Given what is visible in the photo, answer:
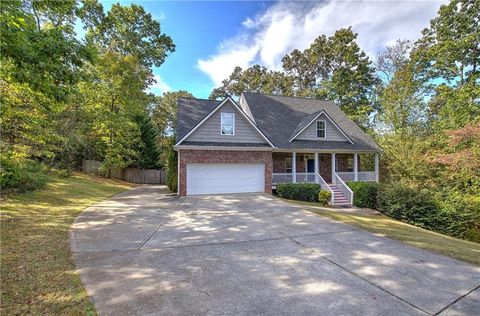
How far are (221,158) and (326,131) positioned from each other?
28.3 feet

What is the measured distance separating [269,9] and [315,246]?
Answer: 12.6 metres

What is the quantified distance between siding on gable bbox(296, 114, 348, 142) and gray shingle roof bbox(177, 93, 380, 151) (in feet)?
1.08

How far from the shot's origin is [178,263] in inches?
205

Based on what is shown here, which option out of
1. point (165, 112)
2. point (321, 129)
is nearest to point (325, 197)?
point (321, 129)

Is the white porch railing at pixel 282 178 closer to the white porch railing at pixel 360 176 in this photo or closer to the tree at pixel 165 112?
the white porch railing at pixel 360 176

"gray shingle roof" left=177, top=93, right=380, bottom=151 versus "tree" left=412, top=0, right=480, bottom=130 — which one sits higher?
"tree" left=412, top=0, right=480, bottom=130

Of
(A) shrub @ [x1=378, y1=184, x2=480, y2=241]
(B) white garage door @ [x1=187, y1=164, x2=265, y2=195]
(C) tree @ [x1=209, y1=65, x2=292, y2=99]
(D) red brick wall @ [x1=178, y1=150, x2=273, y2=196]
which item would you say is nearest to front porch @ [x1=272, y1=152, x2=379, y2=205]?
(D) red brick wall @ [x1=178, y1=150, x2=273, y2=196]

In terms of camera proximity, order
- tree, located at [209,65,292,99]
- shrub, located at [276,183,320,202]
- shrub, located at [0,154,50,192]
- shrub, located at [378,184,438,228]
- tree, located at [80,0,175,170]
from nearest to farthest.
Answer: shrub, located at [0,154,50,192]
shrub, located at [378,184,438,228]
shrub, located at [276,183,320,202]
tree, located at [80,0,175,170]
tree, located at [209,65,292,99]

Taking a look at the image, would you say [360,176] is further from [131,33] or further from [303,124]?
Answer: [131,33]

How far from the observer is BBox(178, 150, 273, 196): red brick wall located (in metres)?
14.5

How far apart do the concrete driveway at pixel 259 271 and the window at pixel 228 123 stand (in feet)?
26.0

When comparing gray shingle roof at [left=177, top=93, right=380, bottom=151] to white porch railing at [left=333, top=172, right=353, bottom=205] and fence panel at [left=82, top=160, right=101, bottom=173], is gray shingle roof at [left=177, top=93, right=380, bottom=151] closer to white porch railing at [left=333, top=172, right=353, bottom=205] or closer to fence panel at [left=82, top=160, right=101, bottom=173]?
white porch railing at [left=333, top=172, right=353, bottom=205]

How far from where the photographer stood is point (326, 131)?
18938mm

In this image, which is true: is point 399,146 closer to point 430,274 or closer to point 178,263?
point 430,274
